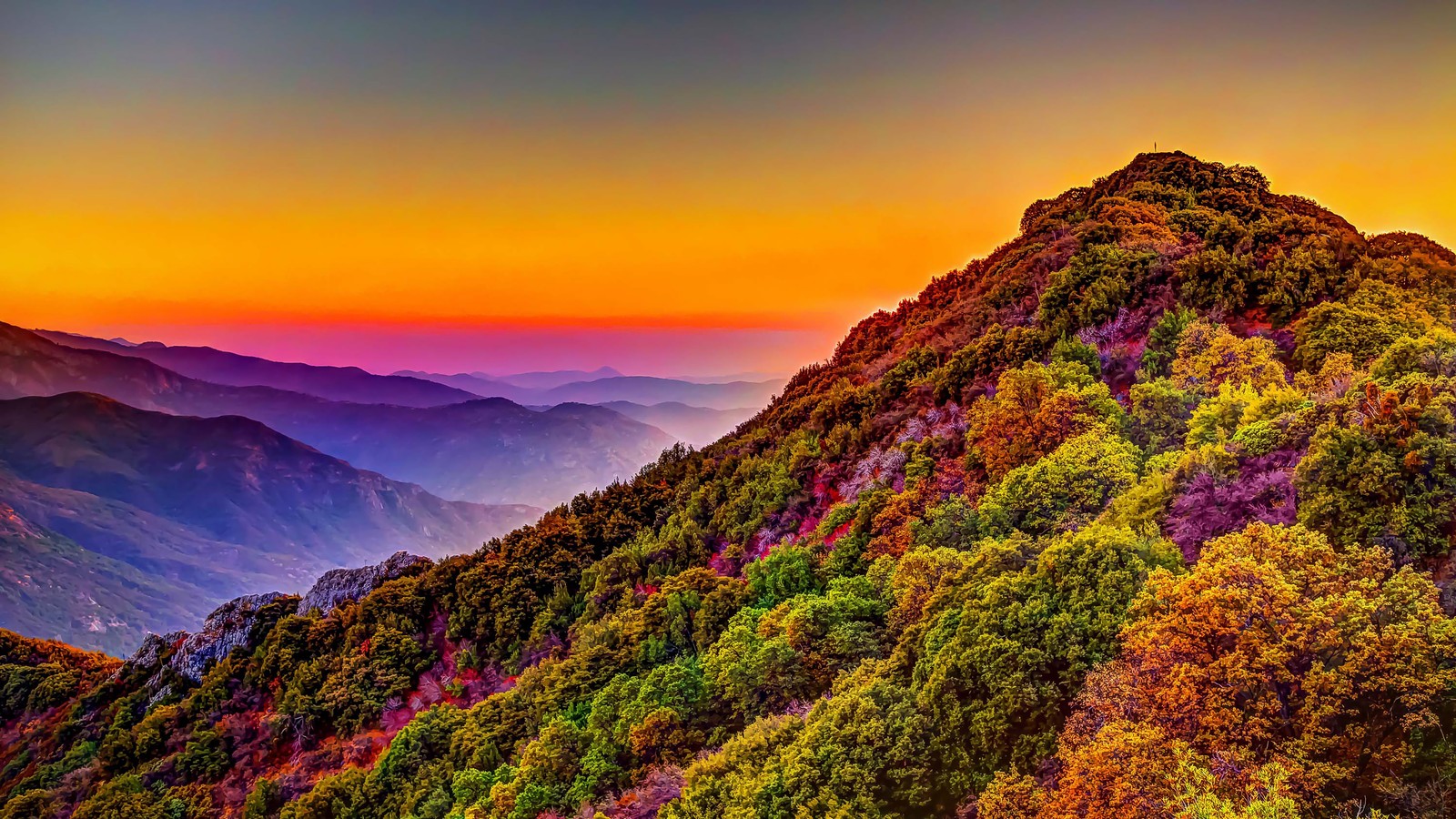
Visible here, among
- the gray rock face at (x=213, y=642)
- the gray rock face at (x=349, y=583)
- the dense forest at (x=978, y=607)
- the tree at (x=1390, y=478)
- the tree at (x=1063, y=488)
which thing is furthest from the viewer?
the gray rock face at (x=349, y=583)

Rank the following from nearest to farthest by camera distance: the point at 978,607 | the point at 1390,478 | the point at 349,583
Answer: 1. the point at 1390,478
2. the point at 978,607
3. the point at 349,583

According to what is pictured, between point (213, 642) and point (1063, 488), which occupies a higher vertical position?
point (1063, 488)

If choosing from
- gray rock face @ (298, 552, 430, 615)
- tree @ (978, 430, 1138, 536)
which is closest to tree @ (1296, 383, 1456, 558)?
tree @ (978, 430, 1138, 536)

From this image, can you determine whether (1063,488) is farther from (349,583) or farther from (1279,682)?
(349,583)

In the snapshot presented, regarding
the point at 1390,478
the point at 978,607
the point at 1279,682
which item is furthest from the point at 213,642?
the point at 1390,478

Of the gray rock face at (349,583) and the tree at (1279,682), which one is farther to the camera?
the gray rock face at (349,583)

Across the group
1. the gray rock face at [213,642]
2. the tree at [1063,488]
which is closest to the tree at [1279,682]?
the tree at [1063,488]

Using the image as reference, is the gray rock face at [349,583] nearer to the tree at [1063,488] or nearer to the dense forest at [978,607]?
the dense forest at [978,607]
